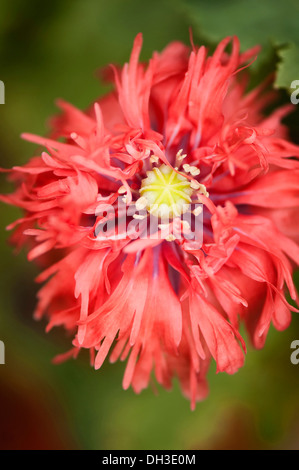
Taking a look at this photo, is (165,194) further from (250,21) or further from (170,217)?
(250,21)

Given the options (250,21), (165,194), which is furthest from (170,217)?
(250,21)

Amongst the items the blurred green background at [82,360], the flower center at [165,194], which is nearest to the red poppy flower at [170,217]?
the flower center at [165,194]

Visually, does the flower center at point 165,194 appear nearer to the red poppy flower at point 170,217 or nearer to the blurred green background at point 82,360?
the red poppy flower at point 170,217

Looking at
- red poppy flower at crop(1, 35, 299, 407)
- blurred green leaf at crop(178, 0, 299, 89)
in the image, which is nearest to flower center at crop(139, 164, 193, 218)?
red poppy flower at crop(1, 35, 299, 407)

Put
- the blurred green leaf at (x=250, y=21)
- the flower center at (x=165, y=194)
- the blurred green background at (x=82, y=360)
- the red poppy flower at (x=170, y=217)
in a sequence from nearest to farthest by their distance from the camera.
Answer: the red poppy flower at (x=170, y=217) → the flower center at (x=165, y=194) → the blurred green leaf at (x=250, y=21) → the blurred green background at (x=82, y=360)

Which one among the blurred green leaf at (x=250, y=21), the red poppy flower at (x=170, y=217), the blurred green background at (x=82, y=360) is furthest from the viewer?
the blurred green background at (x=82, y=360)

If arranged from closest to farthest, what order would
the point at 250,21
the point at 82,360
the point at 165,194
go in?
1. the point at 165,194
2. the point at 250,21
3. the point at 82,360

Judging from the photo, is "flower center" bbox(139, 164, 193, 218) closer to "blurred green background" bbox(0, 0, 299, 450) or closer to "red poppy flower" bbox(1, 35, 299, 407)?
"red poppy flower" bbox(1, 35, 299, 407)

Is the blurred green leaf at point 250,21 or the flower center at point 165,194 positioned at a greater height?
the blurred green leaf at point 250,21
